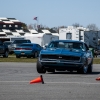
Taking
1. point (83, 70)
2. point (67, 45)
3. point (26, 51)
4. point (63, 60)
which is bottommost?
point (26, 51)

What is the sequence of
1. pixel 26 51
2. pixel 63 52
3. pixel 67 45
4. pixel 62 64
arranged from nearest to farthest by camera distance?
1. pixel 62 64
2. pixel 63 52
3. pixel 67 45
4. pixel 26 51

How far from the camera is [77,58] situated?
1844 cm

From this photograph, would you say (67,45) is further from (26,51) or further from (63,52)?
(26,51)

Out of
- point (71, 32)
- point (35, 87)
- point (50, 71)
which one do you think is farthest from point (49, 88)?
point (71, 32)

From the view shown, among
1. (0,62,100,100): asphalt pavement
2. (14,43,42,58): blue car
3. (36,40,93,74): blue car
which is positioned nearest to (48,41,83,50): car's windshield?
(36,40,93,74): blue car

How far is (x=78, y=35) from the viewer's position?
186 ft

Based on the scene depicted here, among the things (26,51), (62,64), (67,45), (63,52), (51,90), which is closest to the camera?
(51,90)

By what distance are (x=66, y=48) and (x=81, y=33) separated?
38.5 meters

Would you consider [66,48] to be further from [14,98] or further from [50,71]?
[14,98]

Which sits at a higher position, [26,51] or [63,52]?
[63,52]

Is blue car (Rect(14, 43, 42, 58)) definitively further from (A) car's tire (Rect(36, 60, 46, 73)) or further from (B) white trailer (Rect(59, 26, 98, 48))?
(A) car's tire (Rect(36, 60, 46, 73))

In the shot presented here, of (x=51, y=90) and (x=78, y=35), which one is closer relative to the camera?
(x=51, y=90)

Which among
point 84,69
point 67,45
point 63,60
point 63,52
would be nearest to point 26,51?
point 67,45

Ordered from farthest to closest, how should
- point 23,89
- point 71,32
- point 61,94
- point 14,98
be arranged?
point 71,32
point 23,89
point 61,94
point 14,98
